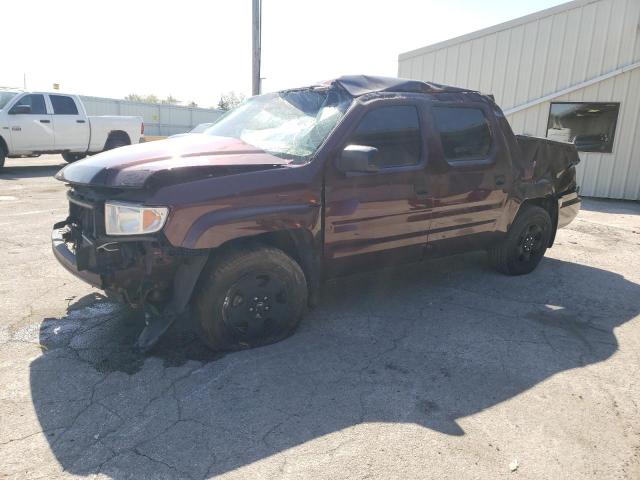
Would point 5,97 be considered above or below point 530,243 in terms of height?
above

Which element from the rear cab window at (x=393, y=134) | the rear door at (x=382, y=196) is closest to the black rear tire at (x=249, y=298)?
the rear door at (x=382, y=196)

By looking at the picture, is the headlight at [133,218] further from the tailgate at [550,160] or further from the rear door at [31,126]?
the rear door at [31,126]

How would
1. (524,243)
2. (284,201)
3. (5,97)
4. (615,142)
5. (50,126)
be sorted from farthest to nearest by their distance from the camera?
(50,126) < (5,97) < (615,142) < (524,243) < (284,201)

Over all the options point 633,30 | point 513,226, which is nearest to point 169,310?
point 513,226

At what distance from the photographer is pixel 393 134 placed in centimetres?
380

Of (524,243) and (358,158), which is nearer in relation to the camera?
(358,158)

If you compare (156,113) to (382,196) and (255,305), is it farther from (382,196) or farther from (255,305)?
(255,305)

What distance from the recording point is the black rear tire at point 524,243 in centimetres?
502

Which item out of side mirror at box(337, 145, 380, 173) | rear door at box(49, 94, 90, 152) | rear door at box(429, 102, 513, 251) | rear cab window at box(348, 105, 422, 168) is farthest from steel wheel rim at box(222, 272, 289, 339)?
rear door at box(49, 94, 90, 152)

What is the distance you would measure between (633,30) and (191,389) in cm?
1221

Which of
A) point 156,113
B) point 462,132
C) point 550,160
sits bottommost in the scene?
point 550,160

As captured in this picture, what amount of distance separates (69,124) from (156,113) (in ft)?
43.3

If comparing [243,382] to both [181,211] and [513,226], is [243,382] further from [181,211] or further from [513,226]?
[513,226]

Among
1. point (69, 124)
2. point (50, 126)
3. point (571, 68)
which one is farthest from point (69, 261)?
point (571, 68)
